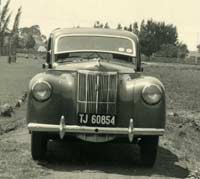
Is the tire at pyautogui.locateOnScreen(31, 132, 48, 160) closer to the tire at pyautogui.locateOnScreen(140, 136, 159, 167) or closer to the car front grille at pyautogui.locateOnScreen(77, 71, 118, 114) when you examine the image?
the car front grille at pyautogui.locateOnScreen(77, 71, 118, 114)

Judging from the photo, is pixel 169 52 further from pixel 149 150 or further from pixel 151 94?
pixel 151 94

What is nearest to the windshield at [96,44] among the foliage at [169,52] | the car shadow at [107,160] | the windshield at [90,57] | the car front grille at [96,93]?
the windshield at [90,57]

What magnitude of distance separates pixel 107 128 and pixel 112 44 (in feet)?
7.91

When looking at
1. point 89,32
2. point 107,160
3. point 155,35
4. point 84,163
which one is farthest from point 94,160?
point 155,35

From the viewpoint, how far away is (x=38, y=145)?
8.72 metres

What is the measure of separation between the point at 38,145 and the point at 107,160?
1185 mm

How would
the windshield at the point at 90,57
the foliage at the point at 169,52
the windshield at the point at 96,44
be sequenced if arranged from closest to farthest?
the windshield at the point at 90,57
the windshield at the point at 96,44
the foliage at the point at 169,52

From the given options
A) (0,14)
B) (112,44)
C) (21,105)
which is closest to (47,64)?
(112,44)

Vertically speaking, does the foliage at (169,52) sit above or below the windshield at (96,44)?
above

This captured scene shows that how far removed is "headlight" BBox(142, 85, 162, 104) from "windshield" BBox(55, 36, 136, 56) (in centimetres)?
191

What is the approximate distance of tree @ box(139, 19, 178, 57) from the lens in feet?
447

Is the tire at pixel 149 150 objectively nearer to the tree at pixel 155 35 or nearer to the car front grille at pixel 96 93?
the car front grille at pixel 96 93

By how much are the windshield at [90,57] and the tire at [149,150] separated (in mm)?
1824

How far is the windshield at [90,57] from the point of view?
1012 centimetres
